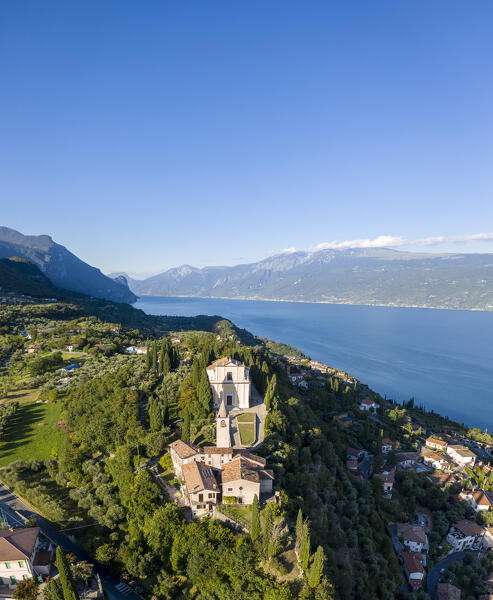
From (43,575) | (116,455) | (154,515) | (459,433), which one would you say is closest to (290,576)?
(154,515)

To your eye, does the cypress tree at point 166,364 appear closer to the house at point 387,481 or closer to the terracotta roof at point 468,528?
the house at point 387,481

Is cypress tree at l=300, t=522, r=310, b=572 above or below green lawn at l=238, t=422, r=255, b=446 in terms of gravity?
Answer: below

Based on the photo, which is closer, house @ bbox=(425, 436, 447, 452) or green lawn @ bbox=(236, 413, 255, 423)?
green lawn @ bbox=(236, 413, 255, 423)

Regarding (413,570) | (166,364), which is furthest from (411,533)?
(166,364)

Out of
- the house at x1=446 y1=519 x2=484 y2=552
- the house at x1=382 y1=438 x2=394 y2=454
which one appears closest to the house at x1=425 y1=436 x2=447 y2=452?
the house at x1=382 y1=438 x2=394 y2=454

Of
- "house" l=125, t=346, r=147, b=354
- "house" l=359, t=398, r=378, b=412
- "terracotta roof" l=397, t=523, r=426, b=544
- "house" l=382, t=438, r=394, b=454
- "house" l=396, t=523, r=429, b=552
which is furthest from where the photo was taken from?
"house" l=359, t=398, r=378, b=412

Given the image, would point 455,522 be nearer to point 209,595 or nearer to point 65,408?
point 209,595

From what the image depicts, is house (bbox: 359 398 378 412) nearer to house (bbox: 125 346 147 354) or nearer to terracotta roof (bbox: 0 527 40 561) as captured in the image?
house (bbox: 125 346 147 354)
